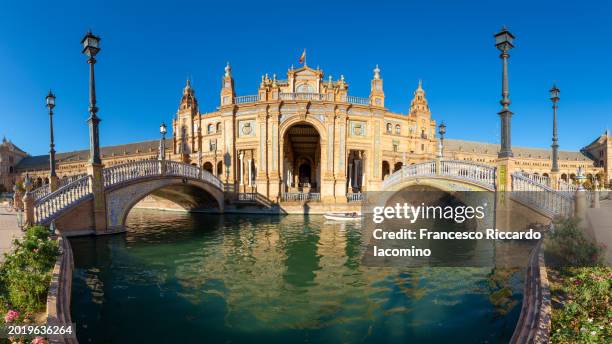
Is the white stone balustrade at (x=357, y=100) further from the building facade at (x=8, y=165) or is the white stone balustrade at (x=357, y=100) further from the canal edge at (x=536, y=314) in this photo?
the building facade at (x=8, y=165)

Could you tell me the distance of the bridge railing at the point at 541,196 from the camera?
10273mm

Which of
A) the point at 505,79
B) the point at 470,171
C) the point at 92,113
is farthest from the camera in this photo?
the point at 470,171

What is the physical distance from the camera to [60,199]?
1330 cm

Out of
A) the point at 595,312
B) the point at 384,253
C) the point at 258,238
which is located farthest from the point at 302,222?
the point at 595,312

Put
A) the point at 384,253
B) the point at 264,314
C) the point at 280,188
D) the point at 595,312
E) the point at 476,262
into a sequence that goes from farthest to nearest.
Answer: the point at 280,188, the point at 384,253, the point at 476,262, the point at 264,314, the point at 595,312

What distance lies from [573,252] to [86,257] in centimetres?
1599

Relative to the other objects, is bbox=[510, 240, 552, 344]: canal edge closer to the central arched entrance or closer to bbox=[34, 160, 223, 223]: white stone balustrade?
bbox=[34, 160, 223, 223]: white stone balustrade

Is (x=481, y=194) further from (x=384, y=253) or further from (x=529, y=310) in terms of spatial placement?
(x=529, y=310)

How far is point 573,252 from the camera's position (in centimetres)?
717

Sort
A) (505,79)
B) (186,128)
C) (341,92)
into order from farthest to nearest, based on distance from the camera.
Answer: (186,128), (341,92), (505,79)

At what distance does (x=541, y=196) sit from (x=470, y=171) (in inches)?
159

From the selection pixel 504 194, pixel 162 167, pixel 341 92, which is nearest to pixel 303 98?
pixel 341 92

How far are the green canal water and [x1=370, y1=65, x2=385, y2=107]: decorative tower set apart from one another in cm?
2282

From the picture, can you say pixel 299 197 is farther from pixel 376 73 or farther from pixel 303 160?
pixel 303 160
